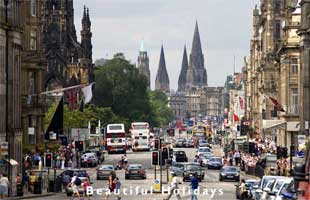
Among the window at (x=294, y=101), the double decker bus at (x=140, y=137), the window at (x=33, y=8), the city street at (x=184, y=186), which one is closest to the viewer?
the city street at (x=184, y=186)

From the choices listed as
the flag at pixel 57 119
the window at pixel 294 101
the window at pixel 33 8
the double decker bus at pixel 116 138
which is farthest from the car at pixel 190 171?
the double decker bus at pixel 116 138

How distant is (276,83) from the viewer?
133 meters

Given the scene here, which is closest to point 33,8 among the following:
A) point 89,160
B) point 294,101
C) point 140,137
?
point 89,160

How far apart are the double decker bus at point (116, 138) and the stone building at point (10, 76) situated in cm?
5885

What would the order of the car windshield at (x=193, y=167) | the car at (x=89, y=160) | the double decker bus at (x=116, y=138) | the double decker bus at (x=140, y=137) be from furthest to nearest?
the double decker bus at (x=140, y=137) < the double decker bus at (x=116, y=138) < the car at (x=89, y=160) < the car windshield at (x=193, y=167)

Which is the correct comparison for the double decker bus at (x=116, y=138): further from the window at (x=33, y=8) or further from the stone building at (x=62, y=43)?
the stone building at (x=62, y=43)

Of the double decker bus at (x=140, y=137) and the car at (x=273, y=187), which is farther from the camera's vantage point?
the double decker bus at (x=140, y=137)

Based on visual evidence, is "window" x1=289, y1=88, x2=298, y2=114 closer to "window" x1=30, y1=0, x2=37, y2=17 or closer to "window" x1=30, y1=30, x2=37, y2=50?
"window" x1=30, y1=30, x2=37, y2=50

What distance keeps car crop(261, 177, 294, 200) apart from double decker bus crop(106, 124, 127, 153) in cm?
8960

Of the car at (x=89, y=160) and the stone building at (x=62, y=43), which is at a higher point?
the stone building at (x=62, y=43)

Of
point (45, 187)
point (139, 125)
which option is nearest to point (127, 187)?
point (45, 187)

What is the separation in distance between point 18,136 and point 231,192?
14.1 metres

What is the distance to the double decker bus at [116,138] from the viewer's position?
129 meters

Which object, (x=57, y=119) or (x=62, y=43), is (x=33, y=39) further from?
(x=62, y=43)
